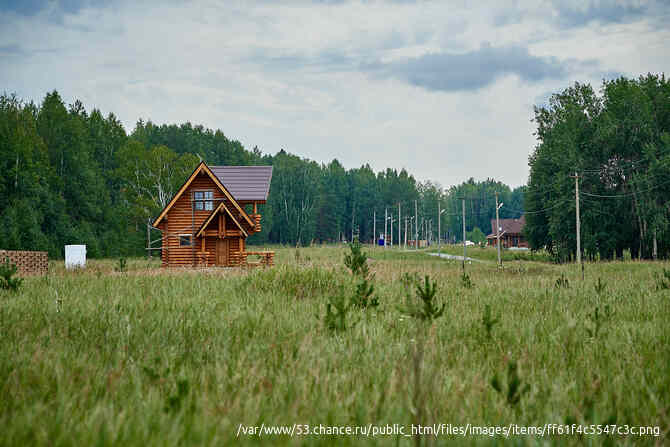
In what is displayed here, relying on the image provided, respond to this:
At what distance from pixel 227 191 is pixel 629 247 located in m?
36.3

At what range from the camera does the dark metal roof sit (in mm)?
27641

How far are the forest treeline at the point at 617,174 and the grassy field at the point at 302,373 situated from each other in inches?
1338

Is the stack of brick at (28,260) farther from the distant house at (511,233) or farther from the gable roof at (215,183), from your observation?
the distant house at (511,233)

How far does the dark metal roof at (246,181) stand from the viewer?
90.7 feet

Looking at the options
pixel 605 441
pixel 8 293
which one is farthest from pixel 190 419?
pixel 8 293

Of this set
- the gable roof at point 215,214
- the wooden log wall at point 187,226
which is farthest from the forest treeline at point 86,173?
the gable roof at point 215,214

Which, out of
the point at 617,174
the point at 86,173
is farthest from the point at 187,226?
the point at 617,174

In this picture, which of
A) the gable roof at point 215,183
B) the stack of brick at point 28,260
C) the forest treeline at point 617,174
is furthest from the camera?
the forest treeline at point 617,174

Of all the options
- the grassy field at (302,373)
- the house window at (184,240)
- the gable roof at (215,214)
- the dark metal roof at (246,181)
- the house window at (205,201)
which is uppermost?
the dark metal roof at (246,181)

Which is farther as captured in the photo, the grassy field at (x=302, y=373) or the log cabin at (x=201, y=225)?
the log cabin at (x=201, y=225)

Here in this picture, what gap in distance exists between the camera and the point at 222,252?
26.5 metres

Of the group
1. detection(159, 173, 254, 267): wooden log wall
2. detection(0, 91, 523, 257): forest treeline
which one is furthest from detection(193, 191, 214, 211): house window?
detection(0, 91, 523, 257): forest treeline

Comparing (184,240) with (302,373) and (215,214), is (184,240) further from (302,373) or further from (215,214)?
(302,373)

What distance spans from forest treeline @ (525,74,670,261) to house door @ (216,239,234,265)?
1142 inches
